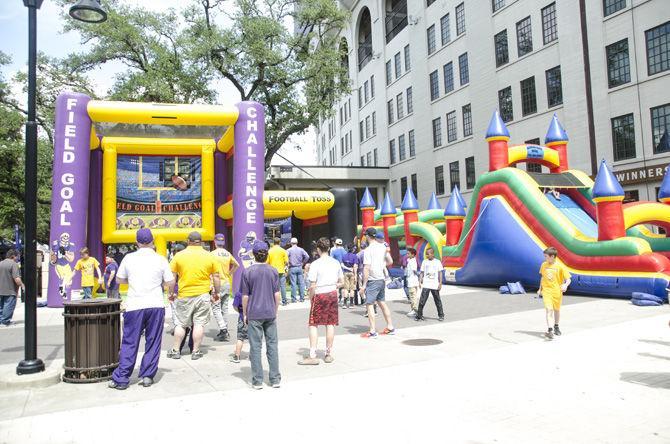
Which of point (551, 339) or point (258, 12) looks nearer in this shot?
point (551, 339)

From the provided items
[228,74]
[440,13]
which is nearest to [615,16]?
[440,13]

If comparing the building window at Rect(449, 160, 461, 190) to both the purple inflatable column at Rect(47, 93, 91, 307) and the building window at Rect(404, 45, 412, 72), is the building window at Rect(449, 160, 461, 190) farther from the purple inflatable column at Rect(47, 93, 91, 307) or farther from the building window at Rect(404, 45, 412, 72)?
the purple inflatable column at Rect(47, 93, 91, 307)

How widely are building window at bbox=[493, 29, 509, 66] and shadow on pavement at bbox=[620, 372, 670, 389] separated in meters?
25.5

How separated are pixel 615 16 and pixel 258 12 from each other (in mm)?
18109

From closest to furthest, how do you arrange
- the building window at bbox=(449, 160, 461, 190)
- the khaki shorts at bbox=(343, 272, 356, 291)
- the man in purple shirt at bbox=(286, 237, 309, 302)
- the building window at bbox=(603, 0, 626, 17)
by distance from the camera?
1. the khaki shorts at bbox=(343, 272, 356, 291)
2. the man in purple shirt at bbox=(286, 237, 309, 302)
3. the building window at bbox=(603, 0, 626, 17)
4. the building window at bbox=(449, 160, 461, 190)

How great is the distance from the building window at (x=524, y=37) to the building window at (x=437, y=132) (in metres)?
8.31

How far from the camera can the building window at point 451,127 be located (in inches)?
1308

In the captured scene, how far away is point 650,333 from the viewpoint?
8.00 metres

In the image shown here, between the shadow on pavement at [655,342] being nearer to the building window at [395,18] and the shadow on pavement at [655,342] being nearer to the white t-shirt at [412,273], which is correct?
the white t-shirt at [412,273]

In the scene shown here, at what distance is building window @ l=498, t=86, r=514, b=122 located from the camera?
28.2m

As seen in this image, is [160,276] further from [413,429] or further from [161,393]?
Result: [413,429]

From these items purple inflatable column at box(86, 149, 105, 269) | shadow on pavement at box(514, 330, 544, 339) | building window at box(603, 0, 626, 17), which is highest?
building window at box(603, 0, 626, 17)

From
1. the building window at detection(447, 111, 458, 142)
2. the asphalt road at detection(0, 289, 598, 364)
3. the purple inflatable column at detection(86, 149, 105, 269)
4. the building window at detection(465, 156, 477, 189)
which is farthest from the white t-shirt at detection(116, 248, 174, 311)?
the building window at detection(447, 111, 458, 142)

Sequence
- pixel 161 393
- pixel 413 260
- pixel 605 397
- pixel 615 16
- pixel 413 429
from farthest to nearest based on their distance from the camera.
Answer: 1. pixel 615 16
2. pixel 413 260
3. pixel 161 393
4. pixel 605 397
5. pixel 413 429
